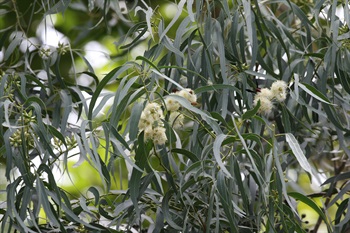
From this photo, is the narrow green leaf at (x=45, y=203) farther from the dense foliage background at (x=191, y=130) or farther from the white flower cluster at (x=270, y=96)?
the white flower cluster at (x=270, y=96)

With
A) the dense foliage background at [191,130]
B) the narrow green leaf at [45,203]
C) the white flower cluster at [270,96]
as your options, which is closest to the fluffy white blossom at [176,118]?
the dense foliage background at [191,130]

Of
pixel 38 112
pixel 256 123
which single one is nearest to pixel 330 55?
pixel 256 123

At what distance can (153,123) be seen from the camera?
3.72 feet

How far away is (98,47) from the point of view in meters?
2.51

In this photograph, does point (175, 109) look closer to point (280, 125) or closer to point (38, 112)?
point (38, 112)

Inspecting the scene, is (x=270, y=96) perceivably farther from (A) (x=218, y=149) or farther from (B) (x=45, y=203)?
(B) (x=45, y=203)

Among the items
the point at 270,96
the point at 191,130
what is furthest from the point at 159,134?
the point at 191,130

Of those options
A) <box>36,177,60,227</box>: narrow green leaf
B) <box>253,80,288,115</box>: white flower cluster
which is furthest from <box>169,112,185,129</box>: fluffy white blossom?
<box>36,177,60,227</box>: narrow green leaf

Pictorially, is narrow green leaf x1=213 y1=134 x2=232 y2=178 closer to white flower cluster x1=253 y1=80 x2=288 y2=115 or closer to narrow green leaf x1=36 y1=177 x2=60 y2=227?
white flower cluster x1=253 y1=80 x2=288 y2=115

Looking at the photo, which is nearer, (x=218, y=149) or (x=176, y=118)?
(x=218, y=149)

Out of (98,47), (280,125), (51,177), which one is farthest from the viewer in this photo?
(98,47)

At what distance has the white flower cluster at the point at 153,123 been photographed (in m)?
1.13

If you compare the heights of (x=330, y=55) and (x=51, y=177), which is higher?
(x=330, y=55)

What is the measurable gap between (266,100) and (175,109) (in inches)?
6.9
